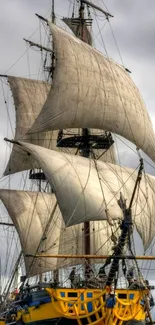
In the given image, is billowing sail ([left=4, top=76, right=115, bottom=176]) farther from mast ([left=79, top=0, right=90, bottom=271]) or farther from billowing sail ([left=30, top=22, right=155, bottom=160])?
A: billowing sail ([left=30, top=22, right=155, bottom=160])

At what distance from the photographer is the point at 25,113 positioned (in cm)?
6088

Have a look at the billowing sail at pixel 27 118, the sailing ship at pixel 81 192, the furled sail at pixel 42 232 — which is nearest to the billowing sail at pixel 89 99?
the sailing ship at pixel 81 192

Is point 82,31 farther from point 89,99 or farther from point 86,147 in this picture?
point 89,99

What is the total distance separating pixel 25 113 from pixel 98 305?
87.7 feet

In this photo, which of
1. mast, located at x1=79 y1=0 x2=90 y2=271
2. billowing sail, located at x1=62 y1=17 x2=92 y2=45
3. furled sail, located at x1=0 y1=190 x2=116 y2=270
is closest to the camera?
mast, located at x1=79 y1=0 x2=90 y2=271

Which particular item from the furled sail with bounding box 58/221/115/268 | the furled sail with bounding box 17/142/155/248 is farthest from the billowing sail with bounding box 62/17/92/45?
the furled sail with bounding box 58/221/115/268

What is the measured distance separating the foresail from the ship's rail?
14.0 meters

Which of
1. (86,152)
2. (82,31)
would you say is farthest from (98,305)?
(82,31)

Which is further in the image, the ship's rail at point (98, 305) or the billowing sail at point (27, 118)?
the billowing sail at point (27, 118)

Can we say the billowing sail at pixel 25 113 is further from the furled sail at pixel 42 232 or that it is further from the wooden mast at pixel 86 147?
the wooden mast at pixel 86 147

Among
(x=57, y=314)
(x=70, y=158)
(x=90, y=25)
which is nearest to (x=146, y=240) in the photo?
(x=70, y=158)

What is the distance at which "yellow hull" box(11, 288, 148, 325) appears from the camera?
Result: 3694 centimetres

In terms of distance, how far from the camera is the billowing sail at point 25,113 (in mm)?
58966

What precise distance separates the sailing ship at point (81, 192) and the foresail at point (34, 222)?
8 cm
